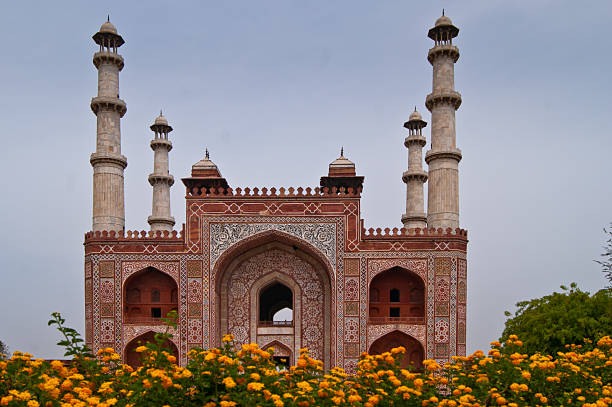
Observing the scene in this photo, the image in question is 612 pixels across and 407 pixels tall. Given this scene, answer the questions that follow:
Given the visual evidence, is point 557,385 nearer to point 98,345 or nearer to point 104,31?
point 98,345

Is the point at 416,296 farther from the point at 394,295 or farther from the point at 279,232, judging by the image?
the point at 279,232

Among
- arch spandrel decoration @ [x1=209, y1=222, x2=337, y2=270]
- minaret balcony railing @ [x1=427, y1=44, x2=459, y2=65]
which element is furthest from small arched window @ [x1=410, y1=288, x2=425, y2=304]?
minaret balcony railing @ [x1=427, y1=44, x2=459, y2=65]

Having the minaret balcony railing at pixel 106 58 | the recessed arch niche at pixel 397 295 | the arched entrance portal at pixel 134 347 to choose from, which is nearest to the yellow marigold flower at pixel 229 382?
the arched entrance portal at pixel 134 347

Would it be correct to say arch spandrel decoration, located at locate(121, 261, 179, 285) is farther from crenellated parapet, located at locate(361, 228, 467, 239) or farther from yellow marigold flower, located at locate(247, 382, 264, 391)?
yellow marigold flower, located at locate(247, 382, 264, 391)

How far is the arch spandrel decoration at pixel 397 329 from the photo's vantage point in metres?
18.5

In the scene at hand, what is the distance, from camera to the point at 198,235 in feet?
62.4

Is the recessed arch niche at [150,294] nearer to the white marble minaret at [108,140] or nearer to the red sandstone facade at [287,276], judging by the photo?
the red sandstone facade at [287,276]

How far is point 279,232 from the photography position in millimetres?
18969

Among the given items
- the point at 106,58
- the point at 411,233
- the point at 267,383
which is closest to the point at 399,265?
the point at 411,233

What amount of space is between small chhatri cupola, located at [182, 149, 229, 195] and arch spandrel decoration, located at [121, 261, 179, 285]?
243cm

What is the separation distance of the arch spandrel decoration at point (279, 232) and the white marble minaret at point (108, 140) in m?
3.91

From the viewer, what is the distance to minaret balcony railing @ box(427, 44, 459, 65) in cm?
2045

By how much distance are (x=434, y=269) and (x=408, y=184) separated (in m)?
9.48

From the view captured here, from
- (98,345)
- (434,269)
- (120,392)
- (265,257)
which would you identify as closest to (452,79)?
(434,269)
